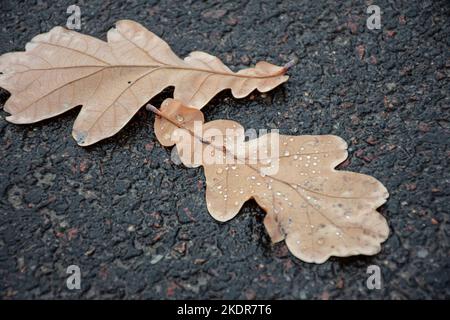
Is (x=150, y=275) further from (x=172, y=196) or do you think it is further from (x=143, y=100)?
(x=143, y=100)

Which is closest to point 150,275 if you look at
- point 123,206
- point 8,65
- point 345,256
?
point 123,206

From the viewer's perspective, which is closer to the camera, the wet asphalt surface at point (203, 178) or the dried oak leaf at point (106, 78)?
the wet asphalt surface at point (203, 178)

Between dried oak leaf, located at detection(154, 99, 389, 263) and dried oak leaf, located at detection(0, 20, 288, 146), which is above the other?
dried oak leaf, located at detection(0, 20, 288, 146)

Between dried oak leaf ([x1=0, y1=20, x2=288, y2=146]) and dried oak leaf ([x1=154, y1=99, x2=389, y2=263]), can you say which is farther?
dried oak leaf ([x1=0, y1=20, x2=288, y2=146])

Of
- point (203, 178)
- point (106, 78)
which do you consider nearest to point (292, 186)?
point (203, 178)

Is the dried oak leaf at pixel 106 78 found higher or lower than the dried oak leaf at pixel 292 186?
higher
